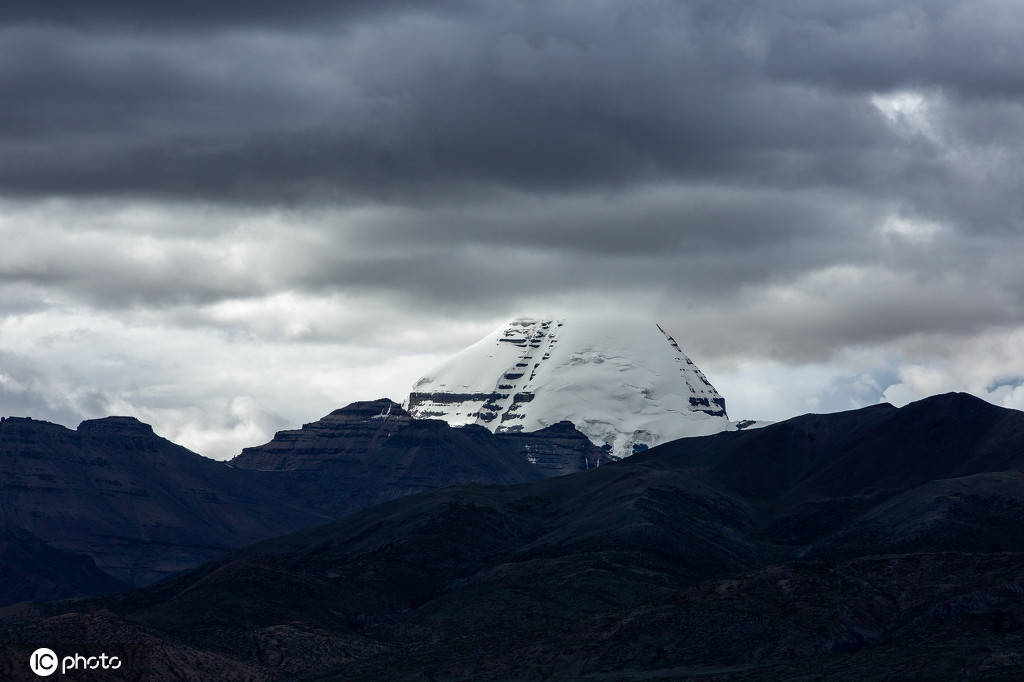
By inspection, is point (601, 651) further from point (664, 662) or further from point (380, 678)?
point (380, 678)

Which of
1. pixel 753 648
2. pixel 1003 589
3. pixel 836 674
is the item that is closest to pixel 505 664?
pixel 753 648

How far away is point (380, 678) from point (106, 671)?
29.5 m

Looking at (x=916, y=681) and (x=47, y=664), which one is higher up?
(x=47, y=664)

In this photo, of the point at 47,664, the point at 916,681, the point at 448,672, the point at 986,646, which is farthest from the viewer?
the point at 448,672

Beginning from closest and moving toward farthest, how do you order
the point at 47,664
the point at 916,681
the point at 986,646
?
the point at 916,681
the point at 986,646
the point at 47,664

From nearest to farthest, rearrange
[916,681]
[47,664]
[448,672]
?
[916,681] < [47,664] < [448,672]

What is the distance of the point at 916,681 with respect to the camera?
160 m

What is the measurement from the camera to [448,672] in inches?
7717

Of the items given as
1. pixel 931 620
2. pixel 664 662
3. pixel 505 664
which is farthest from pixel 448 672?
pixel 931 620

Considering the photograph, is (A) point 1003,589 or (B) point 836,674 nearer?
(B) point 836,674

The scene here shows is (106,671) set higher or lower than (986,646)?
higher

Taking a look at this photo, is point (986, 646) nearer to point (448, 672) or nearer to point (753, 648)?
point (753, 648)

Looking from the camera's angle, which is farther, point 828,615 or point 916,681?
point 828,615

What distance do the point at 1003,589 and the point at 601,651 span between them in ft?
143
